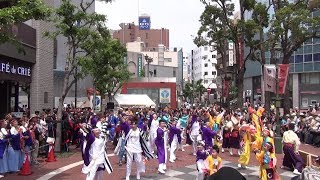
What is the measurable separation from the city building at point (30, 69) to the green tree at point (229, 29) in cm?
1098

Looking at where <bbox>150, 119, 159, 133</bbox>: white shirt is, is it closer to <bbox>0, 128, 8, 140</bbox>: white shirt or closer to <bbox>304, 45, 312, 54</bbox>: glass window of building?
<bbox>0, 128, 8, 140</bbox>: white shirt

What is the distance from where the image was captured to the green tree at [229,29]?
28.1 m

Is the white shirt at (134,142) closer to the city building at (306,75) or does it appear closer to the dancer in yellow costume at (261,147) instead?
the dancer in yellow costume at (261,147)

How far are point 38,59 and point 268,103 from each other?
15377 mm

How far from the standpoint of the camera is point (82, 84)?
45.3 m

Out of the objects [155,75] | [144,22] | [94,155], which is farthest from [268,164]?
[155,75]

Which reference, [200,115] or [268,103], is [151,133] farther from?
[268,103]

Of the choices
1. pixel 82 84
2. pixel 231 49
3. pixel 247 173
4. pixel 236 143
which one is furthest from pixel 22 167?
pixel 231 49

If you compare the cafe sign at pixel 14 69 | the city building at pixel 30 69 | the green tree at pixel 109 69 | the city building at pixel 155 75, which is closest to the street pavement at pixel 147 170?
the cafe sign at pixel 14 69

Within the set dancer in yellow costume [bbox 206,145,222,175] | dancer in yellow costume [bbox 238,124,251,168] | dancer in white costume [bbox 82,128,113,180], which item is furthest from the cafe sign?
dancer in yellow costume [bbox 206,145,222,175]

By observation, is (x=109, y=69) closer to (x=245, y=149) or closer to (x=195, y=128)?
(x=195, y=128)

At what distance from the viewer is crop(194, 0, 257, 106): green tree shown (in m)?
28.1

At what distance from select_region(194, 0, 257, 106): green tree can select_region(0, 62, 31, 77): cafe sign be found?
42.6ft

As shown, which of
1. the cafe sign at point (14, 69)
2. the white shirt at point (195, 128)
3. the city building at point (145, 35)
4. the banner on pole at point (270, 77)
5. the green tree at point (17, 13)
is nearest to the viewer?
the green tree at point (17, 13)
